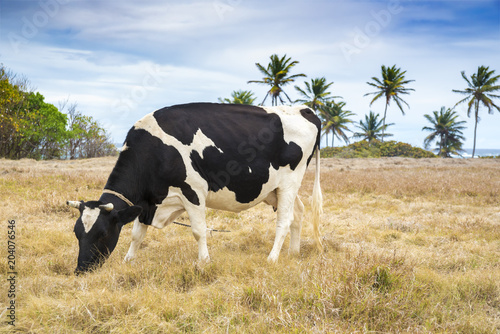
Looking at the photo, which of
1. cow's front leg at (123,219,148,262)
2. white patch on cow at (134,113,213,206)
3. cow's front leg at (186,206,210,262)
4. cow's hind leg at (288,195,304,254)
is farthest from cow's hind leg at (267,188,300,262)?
cow's front leg at (123,219,148,262)

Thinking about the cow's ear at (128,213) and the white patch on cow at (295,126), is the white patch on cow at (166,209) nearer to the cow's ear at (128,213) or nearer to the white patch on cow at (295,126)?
the cow's ear at (128,213)

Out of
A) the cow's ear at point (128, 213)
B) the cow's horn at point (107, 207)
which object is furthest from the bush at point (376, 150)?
the cow's horn at point (107, 207)

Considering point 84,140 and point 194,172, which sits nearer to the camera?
point 194,172

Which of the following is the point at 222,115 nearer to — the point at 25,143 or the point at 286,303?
the point at 286,303

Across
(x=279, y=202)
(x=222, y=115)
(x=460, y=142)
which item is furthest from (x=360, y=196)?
(x=460, y=142)

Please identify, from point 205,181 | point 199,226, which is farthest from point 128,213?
point 205,181

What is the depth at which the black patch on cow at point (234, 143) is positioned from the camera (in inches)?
192

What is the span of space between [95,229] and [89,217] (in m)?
0.16

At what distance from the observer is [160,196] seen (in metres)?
4.79

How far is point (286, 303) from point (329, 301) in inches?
16.6

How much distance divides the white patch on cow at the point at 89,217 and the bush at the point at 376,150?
43654 millimetres

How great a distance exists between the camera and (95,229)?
424 centimetres

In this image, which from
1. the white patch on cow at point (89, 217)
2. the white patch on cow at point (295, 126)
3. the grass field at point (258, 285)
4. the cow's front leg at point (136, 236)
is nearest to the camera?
the grass field at point (258, 285)

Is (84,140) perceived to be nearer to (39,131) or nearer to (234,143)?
(39,131)
